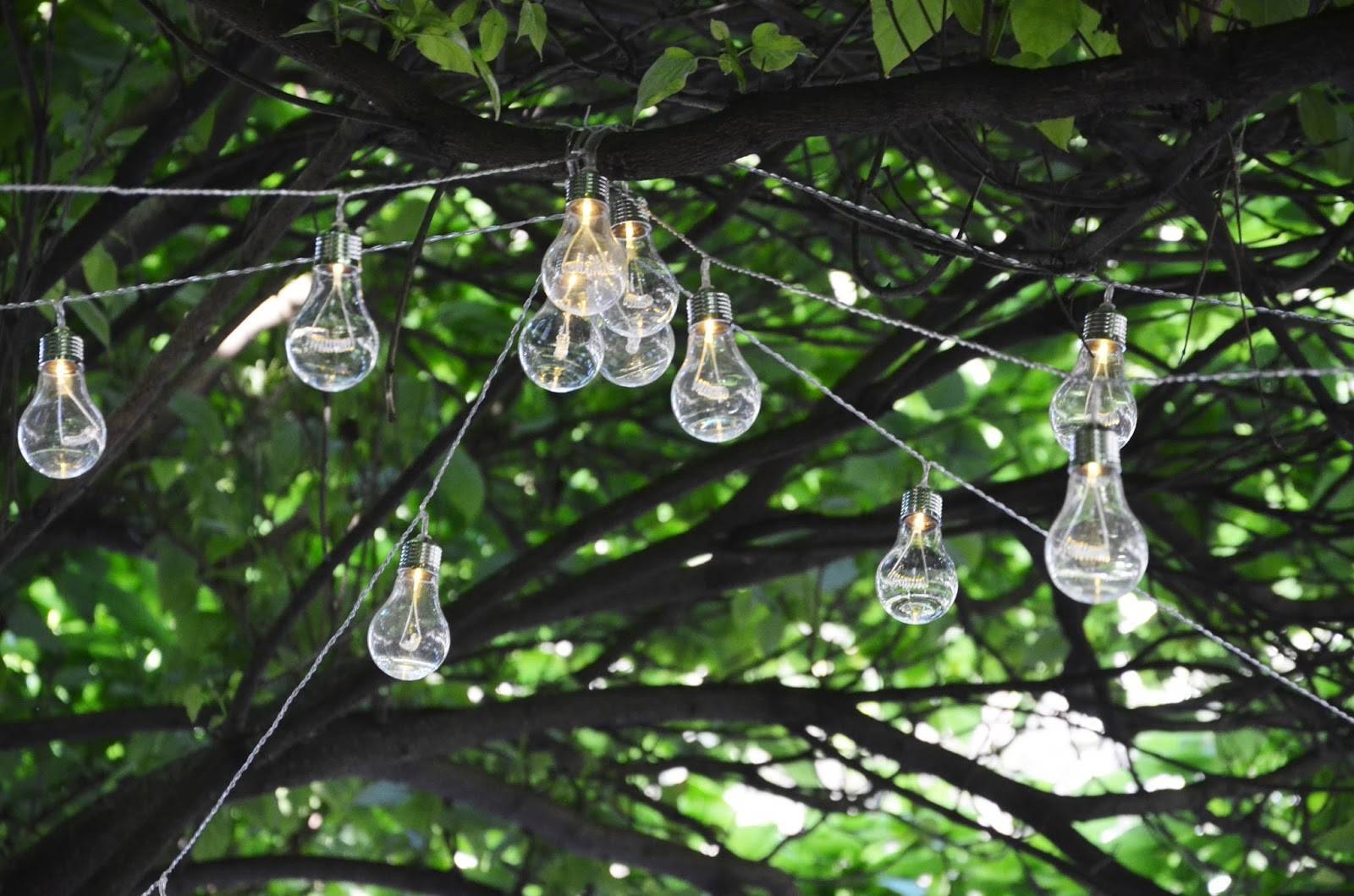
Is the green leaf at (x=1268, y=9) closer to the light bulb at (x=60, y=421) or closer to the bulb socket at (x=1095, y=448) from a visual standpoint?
the bulb socket at (x=1095, y=448)

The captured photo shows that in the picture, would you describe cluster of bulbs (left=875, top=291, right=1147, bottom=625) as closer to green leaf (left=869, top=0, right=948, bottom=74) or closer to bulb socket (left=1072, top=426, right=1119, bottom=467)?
bulb socket (left=1072, top=426, right=1119, bottom=467)

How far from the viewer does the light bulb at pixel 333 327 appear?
1290mm

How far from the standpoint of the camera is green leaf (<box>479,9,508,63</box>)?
127 centimetres

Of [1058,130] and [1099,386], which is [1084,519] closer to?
[1099,386]

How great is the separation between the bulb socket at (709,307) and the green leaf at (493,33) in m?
0.25

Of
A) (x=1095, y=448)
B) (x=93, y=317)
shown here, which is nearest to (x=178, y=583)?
(x=93, y=317)

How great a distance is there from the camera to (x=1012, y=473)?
3104 millimetres

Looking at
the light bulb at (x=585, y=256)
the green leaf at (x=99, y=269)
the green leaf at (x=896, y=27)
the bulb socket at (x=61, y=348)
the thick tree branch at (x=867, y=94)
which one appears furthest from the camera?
the green leaf at (x=99, y=269)

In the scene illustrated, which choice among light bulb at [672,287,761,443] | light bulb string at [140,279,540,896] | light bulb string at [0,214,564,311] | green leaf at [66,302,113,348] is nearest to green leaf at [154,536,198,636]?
light bulb string at [140,279,540,896]

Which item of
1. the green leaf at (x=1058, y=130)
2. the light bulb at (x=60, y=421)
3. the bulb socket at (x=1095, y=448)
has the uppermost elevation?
the green leaf at (x=1058, y=130)

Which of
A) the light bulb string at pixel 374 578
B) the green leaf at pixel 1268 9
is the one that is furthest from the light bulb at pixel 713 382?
the green leaf at pixel 1268 9

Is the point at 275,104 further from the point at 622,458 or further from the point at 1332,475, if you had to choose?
the point at 1332,475

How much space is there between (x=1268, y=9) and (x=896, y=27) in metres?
0.26

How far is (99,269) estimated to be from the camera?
182 centimetres
